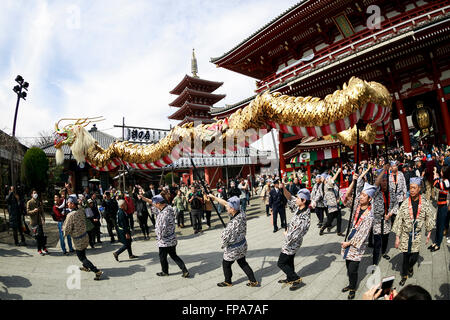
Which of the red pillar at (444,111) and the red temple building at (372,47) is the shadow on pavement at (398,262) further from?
the red pillar at (444,111)

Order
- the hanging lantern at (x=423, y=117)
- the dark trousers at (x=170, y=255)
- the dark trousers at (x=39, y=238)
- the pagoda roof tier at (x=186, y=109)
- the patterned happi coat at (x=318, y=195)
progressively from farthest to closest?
the pagoda roof tier at (x=186, y=109)
the hanging lantern at (x=423, y=117)
the patterned happi coat at (x=318, y=195)
the dark trousers at (x=39, y=238)
the dark trousers at (x=170, y=255)

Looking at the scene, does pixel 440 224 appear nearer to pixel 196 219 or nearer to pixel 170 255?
pixel 170 255

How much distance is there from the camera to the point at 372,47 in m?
10.3

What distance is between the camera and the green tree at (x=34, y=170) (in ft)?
40.8

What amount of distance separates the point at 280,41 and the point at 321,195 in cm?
1275

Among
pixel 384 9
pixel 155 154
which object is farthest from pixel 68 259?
pixel 384 9

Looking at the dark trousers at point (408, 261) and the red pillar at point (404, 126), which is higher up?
the red pillar at point (404, 126)

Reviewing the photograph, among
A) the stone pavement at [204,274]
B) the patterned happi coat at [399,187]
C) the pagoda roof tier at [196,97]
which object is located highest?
the pagoda roof tier at [196,97]

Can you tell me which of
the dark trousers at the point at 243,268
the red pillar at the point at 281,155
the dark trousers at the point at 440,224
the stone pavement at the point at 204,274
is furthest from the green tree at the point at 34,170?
the dark trousers at the point at 440,224

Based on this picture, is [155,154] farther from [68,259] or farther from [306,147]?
[306,147]

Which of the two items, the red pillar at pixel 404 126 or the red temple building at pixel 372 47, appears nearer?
the red temple building at pixel 372 47

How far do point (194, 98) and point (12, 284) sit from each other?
93.7 feet

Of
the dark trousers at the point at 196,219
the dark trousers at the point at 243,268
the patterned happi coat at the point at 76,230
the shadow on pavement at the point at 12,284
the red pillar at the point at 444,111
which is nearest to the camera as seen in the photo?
the dark trousers at the point at 243,268

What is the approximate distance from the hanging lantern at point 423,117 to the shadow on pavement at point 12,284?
667 inches
